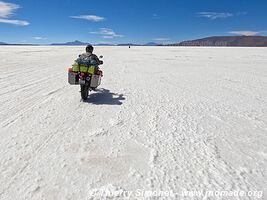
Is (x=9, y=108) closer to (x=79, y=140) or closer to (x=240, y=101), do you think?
(x=79, y=140)

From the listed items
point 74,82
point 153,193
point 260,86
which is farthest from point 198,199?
point 260,86

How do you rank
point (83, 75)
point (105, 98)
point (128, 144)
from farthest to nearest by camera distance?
1. point (105, 98)
2. point (83, 75)
3. point (128, 144)

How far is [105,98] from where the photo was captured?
24.2 ft

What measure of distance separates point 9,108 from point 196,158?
4.68 m

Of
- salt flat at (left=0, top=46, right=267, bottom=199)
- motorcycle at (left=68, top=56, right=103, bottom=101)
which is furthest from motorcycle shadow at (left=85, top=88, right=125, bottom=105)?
motorcycle at (left=68, top=56, right=103, bottom=101)

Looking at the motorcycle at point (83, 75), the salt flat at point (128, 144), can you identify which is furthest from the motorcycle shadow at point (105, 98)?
the motorcycle at point (83, 75)

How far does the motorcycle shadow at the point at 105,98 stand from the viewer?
22.6 ft

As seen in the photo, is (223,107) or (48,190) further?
(223,107)

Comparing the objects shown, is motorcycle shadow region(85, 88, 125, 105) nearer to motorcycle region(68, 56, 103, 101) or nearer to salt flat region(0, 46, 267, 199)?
salt flat region(0, 46, 267, 199)

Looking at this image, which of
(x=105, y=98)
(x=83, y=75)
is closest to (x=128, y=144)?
(x=83, y=75)

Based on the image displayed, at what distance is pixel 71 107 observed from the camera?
6254 mm

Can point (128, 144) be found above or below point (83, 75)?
below

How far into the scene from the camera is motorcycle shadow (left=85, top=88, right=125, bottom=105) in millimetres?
6880

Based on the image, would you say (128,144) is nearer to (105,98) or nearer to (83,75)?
(83,75)
